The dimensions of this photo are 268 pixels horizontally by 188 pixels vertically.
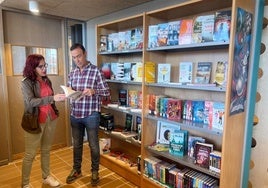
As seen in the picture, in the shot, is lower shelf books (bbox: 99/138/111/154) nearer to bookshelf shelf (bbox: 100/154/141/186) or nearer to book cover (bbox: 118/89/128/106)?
bookshelf shelf (bbox: 100/154/141/186)

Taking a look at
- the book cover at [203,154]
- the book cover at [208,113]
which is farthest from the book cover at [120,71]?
the book cover at [203,154]

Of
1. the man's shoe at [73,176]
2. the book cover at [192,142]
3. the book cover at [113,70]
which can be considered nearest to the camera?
the book cover at [192,142]

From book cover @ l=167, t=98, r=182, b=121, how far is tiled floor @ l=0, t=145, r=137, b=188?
3.39ft

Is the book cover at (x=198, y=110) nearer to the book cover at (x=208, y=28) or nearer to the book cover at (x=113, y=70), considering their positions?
the book cover at (x=208, y=28)

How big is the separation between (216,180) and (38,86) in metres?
1.94

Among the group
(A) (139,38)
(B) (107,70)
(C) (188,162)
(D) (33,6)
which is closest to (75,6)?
(D) (33,6)

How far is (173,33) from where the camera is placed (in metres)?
2.01

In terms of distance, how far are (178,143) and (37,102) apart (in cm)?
147

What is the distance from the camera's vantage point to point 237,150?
177cm

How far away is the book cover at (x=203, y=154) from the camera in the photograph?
184cm

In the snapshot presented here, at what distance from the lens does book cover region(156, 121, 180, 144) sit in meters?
2.29

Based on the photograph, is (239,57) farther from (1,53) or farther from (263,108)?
(1,53)

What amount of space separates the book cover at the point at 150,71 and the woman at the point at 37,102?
90 centimetres

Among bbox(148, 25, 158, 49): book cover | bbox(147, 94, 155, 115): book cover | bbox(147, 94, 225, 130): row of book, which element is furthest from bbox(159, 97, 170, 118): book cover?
bbox(148, 25, 158, 49): book cover
